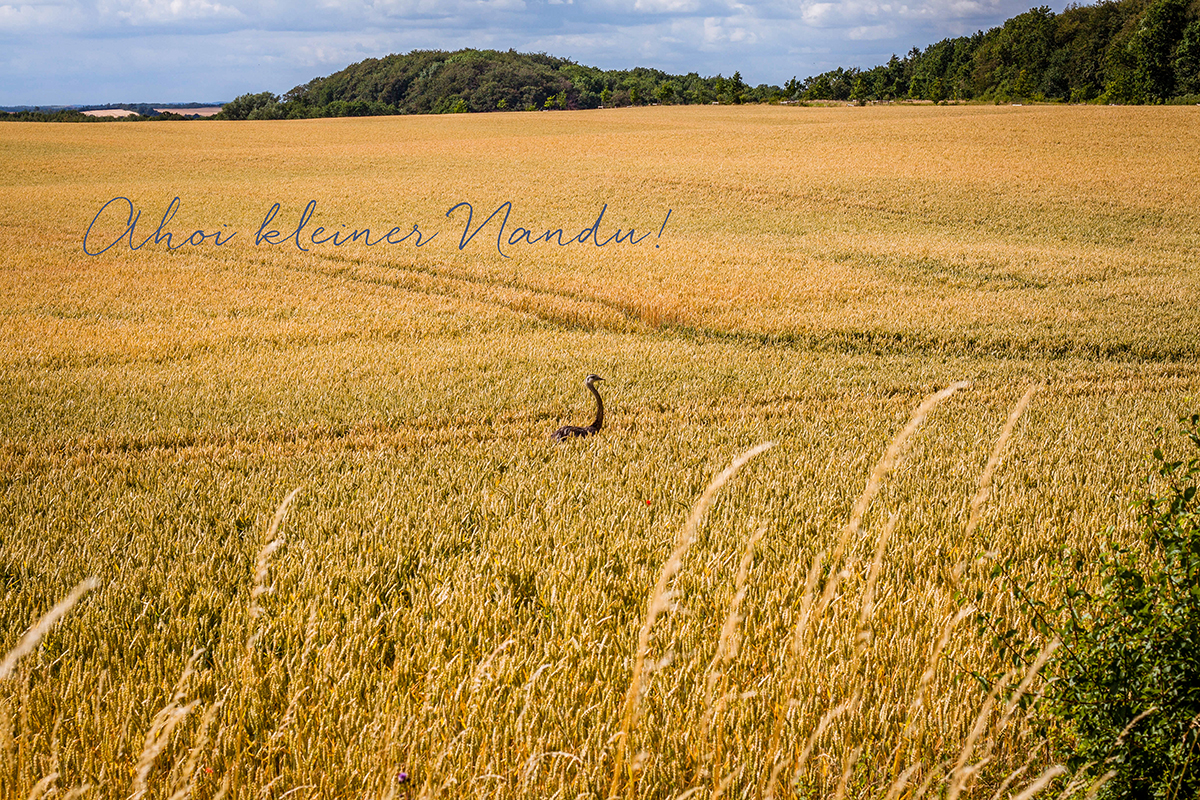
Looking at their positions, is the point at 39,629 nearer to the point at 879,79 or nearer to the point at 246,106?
the point at 246,106

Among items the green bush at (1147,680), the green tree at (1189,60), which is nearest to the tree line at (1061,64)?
the green tree at (1189,60)

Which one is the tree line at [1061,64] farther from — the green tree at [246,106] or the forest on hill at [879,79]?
the green tree at [246,106]

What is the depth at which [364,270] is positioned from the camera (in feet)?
55.2

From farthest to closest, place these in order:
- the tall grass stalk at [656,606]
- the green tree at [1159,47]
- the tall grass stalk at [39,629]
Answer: the green tree at [1159,47] → the tall grass stalk at [656,606] → the tall grass stalk at [39,629]

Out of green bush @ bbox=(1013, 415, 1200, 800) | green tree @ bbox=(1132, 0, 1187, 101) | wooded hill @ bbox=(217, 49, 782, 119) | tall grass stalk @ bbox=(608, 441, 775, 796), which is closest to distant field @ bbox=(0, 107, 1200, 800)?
tall grass stalk @ bbox=(608, 441, 775, 796)

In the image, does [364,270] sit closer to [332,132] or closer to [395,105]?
[332,132]

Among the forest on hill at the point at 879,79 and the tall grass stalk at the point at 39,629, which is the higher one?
the forest on hill at the point at 879,79

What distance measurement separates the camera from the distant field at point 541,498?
3.01 meters

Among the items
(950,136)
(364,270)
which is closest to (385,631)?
(364,270)

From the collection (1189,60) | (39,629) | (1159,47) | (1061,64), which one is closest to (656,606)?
(39,629)

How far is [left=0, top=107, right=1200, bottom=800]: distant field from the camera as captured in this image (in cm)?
301

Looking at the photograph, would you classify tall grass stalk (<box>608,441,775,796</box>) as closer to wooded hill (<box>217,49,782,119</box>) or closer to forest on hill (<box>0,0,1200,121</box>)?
forest on hill (<box>0,0,1200,121</box>)

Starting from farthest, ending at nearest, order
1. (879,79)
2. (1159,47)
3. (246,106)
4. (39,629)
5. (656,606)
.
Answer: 1. (879,79)
2. (246,106)
3. (1159,47)
4. (656,606)
5. (39,629)

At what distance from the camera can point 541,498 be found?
5.71m
